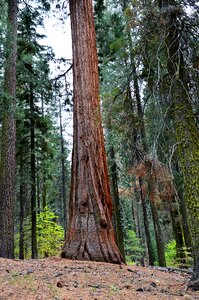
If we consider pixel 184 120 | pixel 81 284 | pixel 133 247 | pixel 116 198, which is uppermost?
pixel 184 120

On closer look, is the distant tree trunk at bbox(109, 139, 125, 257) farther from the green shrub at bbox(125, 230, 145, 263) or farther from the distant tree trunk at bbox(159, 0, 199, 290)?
the distant tree trunk at bbox(159, 0, 199, 290)

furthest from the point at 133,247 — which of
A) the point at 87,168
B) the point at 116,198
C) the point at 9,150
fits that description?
the point at 87,168

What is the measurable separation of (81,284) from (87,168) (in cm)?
232

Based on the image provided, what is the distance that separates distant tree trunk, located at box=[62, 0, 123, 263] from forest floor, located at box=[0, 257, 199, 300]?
630 millimetres

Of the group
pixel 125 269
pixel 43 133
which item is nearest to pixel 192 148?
pixel 125 269

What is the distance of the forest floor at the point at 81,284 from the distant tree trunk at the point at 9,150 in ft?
8.77

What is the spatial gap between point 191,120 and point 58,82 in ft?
18.3

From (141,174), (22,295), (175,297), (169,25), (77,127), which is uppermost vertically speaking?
(169,25)

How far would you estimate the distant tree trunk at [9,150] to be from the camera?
6.39 m

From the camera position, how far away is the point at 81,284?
3004 millimetres

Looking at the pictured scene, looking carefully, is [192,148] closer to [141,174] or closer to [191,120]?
[191,120]

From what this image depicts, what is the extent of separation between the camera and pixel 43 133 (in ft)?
44.1

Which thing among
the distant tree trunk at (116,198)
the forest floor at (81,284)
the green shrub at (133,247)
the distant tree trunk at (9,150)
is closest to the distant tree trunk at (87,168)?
the forest floor at (81,284)

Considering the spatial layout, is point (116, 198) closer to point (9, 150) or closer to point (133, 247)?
point (9, 150)
